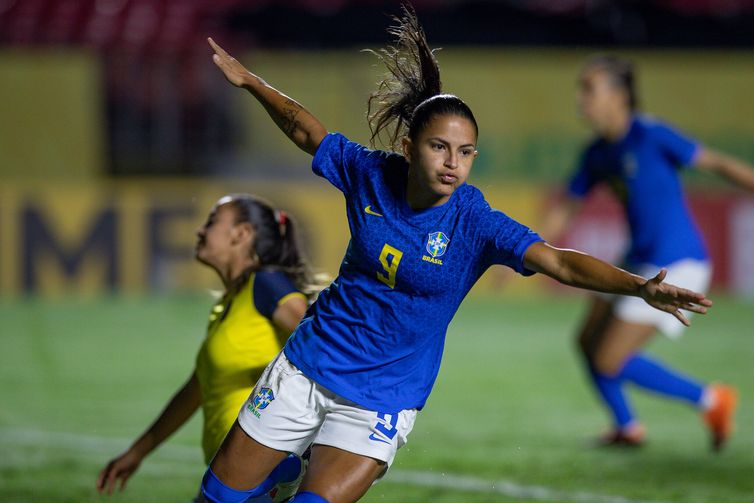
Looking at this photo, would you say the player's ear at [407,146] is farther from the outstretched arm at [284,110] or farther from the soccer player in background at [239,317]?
the soccer player in background at [239,317]

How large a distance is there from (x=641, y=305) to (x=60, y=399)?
13.5ft

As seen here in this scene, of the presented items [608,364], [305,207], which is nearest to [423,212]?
[608,364]

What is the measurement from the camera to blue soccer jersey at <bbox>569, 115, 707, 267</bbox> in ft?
22.0

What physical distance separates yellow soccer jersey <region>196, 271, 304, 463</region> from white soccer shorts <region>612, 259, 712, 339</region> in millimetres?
2904

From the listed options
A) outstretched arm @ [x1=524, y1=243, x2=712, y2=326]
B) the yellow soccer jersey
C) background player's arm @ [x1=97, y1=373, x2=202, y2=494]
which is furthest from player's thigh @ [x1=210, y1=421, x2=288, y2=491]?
outstretched arm @ [x1=524, y1=243, x2=712, y2=326]

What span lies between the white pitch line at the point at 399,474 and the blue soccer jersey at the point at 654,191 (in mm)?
1798

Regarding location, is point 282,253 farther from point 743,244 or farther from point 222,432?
point 743,244

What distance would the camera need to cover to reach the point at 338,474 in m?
3.52

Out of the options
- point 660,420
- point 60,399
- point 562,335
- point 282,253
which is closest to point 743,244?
point 562,335

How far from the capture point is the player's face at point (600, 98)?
6754 millimetres

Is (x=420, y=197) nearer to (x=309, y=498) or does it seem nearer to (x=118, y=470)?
(x=309, y=498)

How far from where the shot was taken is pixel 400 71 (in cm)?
398

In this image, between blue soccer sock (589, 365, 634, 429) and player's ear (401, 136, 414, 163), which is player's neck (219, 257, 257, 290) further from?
blue soccer sock (589, 365, 634, 429)

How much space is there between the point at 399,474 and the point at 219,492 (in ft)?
7.34
